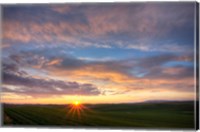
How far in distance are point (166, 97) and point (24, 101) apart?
1.78m

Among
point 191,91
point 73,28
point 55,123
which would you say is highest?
point 73,28

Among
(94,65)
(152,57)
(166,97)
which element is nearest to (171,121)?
(166,97)

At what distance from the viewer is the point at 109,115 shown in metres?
5.76

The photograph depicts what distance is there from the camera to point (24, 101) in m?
5.88

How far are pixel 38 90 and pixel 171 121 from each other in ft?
5.57

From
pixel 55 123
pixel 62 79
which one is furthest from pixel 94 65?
pixel 55 123

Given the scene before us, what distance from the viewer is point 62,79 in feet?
19.1

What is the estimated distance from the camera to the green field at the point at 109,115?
18.4 ft

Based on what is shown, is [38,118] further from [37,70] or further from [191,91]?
[191,91]

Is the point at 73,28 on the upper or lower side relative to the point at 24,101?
upper

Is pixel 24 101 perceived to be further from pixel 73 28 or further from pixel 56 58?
pixel 73 28

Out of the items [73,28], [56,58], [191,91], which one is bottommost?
[191,91]

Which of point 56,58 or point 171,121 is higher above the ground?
point 56,58

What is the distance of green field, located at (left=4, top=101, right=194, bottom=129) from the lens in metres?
5.62
